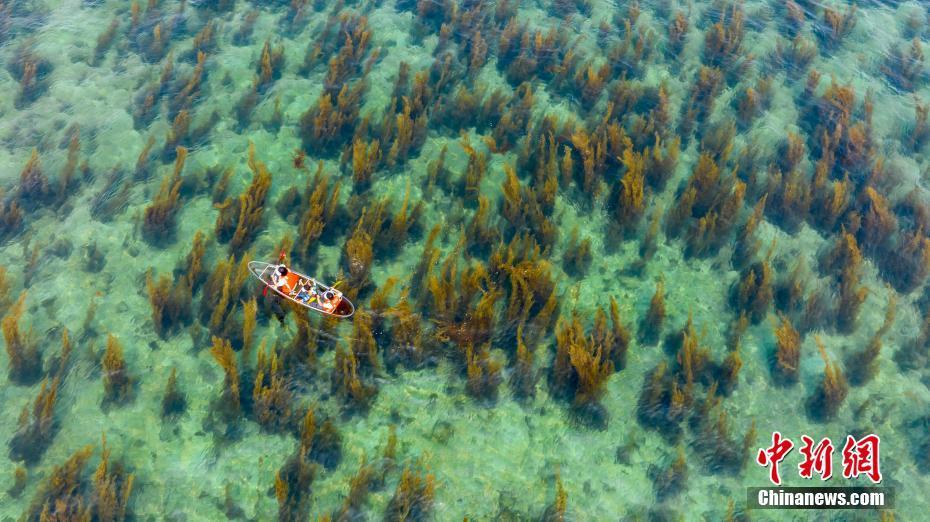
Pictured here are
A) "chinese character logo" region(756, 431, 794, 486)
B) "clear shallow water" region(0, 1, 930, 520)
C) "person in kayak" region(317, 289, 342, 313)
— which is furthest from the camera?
"person in kayak" region(317, 289, 342, 313)

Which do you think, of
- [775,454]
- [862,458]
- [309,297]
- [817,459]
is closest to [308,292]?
[309,297]

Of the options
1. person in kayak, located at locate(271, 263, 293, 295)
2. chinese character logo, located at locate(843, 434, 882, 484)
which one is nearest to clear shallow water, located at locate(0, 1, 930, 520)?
chinese character logo, located at locate(843, 434, 882, 484)

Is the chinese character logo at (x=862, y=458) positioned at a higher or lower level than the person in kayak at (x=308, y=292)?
lower

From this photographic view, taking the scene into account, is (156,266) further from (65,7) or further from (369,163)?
(65,7)

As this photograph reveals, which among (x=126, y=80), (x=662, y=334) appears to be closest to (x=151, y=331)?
(x=126, y=80)

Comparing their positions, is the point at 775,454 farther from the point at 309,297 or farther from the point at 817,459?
the point at 309,297

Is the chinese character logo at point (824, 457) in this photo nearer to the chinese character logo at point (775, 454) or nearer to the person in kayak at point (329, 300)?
the chinese character logo at point (775, 454)

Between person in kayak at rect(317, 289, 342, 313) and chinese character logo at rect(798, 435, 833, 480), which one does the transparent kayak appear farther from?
chinese character logo at rect(798, 435, 833, 480)

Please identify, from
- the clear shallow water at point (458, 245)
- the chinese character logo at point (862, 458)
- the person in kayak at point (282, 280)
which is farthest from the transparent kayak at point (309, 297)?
the chinese character logo at point (862, 458)

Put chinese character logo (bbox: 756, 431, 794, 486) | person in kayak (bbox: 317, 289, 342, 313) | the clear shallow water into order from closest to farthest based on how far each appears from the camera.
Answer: the clear shallow water
chinese character logo (bbox: 756, 431, 794, 486)
person in kayak (bbox: 317, 289, 342, 313)
